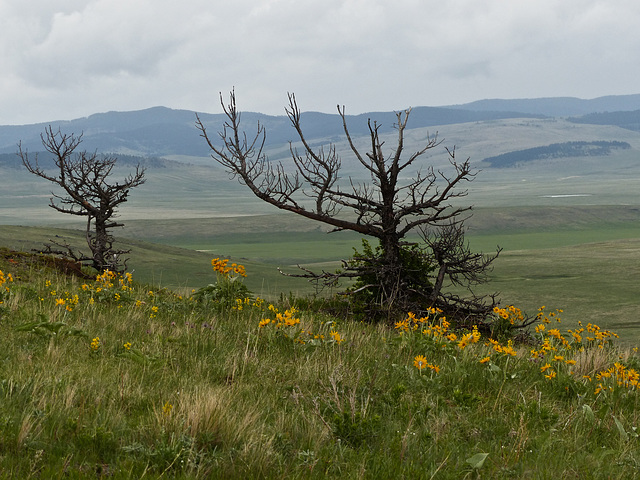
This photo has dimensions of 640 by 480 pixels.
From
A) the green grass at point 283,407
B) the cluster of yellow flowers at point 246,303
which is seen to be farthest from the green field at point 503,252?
the green grass at point 283,407

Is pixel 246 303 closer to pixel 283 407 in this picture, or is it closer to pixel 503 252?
pixel 283 407

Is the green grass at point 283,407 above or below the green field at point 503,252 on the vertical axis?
above

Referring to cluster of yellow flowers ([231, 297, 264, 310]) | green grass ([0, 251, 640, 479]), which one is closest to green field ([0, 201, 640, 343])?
cluster of yellow flowers ([231, 297, 264, 310])

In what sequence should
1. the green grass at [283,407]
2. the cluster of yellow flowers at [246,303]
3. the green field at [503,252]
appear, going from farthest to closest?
the green field at [503,252] < the cluster of yellow flowers at [246,303] < the green grass at [283,407]

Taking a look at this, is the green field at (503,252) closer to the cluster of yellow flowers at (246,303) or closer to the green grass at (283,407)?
the cluster of yellow flowers at (246,303)

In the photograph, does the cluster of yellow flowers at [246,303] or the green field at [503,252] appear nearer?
the cluster of yellow flowers at [246,303]

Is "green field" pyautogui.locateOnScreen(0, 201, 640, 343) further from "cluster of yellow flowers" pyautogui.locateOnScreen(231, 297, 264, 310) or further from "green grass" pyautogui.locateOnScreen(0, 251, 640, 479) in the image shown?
"green grass" pyautogui.locateOnScreen(0, 251, 640, 479)

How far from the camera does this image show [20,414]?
3.53 m

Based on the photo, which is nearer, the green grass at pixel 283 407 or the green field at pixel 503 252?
the green grass at pixel 283 407

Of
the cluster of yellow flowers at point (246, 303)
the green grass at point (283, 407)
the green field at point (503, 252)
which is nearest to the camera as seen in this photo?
the green grass at point (283, 407)

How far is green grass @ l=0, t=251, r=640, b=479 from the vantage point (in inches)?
131

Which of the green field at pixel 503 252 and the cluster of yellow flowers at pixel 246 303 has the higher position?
the cluster of yellow flowers at pixel 246 303

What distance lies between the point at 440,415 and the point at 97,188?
1934 cm

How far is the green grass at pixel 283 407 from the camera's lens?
3.32 metres
